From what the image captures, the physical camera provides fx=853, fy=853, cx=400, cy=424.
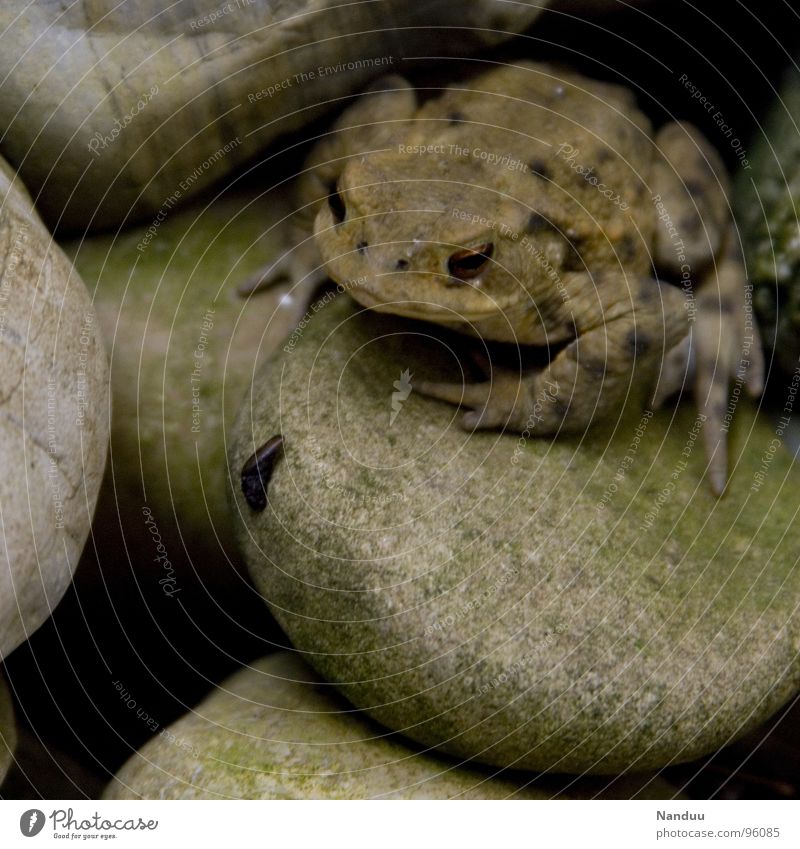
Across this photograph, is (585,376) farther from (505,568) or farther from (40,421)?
(40,421)

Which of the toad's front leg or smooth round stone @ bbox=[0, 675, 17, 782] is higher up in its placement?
the toad's front leg

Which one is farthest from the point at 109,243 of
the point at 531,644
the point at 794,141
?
the point at 794,141

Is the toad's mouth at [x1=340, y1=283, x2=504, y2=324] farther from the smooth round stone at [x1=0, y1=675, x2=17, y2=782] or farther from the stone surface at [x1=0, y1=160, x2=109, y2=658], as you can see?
the smooth round stone at [x1=0, y1=675, x2=17, y2=782]

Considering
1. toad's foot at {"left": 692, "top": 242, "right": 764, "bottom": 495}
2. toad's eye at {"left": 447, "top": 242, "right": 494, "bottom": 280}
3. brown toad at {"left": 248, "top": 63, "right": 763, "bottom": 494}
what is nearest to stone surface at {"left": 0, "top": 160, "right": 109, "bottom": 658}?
brown toad at {"left": 248, "top": 63, "right": 763, "bottom": 494}

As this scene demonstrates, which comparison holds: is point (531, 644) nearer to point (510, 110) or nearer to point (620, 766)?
point (620, 766)

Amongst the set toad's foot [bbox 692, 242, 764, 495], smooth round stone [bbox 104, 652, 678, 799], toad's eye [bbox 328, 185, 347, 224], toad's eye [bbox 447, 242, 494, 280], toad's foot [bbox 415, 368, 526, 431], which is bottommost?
smooth round stone [bbox 104, 652, 678, 799]
